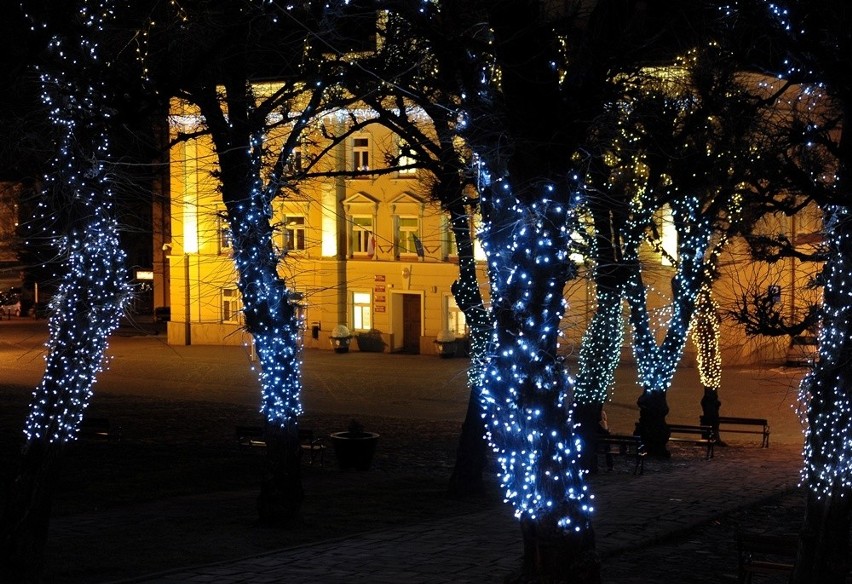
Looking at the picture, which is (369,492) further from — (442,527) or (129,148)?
(129,148)

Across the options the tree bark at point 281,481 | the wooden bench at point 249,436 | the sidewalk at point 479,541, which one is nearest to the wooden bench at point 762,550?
the sidewalk at point 479,541

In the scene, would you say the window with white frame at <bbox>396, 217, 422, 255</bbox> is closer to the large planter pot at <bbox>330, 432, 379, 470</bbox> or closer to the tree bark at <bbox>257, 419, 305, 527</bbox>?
the large planter pot at <bbox>330, 432, 379, 470</bbox>

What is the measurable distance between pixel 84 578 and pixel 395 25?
673 centimetres

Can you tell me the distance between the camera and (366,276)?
47.0 metres

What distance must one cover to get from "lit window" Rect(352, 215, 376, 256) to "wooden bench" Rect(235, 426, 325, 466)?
25.0 metres

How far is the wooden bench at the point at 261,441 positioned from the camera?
68.5ft

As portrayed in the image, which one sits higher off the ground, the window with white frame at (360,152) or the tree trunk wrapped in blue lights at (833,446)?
the window with white frame at (360,152)

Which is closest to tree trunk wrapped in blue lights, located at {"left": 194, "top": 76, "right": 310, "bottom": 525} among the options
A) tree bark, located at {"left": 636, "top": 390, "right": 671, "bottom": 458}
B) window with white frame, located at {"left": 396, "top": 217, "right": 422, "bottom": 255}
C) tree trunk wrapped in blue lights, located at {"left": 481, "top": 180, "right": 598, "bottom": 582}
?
tree trunk wrapped in blue lights, located at {"left": 481, "top": 180, "right": 598, "bottom": 582}

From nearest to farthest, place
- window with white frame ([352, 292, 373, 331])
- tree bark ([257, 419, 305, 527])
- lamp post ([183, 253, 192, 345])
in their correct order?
tree bark ([257, 419, 305, 527]) → window with white frame ([352, 292, 373, 331]) → lamp post ([183, 253, 192, 345])

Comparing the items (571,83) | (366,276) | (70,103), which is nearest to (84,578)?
(70,103)

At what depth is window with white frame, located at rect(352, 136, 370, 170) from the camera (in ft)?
151

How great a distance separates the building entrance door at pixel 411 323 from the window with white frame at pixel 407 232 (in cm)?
193

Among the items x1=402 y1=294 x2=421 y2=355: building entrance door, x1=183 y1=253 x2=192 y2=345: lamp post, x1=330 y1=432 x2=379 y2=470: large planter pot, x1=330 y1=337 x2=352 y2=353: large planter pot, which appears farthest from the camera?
x1=183 y1=253 x2=192 y2=345: lamp post

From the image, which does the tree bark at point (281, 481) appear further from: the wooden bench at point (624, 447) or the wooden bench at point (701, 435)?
the wooden bench at point (701, 435)
